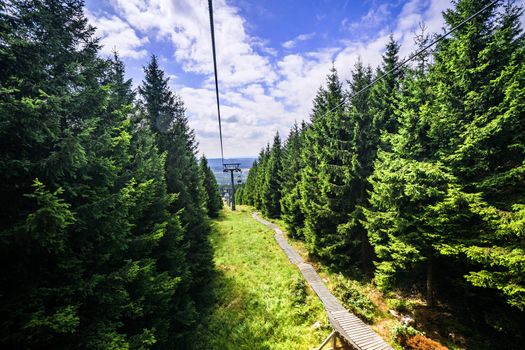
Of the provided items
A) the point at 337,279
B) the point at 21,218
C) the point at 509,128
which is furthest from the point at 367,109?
the point at 21,218

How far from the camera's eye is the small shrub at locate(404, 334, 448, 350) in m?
8.57

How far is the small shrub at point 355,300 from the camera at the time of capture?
1105 cm

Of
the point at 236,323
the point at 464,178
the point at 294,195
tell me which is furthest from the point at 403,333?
the point at 294,195

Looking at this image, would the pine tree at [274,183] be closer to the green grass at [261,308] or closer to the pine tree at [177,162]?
the green grass at [261,308]

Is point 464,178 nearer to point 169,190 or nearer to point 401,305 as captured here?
point 401,305

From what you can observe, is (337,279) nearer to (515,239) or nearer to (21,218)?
(515,239)

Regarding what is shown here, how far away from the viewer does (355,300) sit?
39.3ft

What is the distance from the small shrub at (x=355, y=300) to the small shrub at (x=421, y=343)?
77.3 inches

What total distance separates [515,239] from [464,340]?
469 centimetres

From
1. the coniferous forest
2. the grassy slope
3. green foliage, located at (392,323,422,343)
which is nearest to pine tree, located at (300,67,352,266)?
the coniferous forest

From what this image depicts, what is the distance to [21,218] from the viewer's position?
4848 mm

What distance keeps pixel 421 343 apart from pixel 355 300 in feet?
11.3

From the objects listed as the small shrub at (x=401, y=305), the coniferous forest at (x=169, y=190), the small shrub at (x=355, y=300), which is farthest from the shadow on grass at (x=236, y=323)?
the small shrub at (x=401, y=305)

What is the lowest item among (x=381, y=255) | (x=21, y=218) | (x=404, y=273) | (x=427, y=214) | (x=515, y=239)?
(x=404, y=273)
